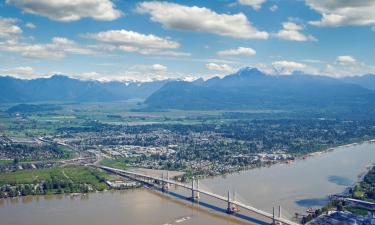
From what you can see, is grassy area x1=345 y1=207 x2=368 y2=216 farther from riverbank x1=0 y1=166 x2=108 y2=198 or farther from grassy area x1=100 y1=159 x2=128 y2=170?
grassy area x1=100 y1=159 x2=128 y2=170

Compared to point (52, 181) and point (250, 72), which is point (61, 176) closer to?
point (52, 181)

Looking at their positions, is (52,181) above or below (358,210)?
above

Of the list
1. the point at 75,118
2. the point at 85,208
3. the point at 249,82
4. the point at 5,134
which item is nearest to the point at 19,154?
the point at 5,134

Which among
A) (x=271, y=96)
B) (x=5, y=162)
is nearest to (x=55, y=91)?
(x=271, y=96)

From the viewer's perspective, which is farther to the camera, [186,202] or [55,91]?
[55,91]

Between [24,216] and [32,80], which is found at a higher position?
[32,80]

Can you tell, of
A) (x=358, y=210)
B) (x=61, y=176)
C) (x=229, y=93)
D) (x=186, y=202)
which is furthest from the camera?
(x=229, y=93)

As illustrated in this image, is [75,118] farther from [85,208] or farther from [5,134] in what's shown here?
[85,208]
